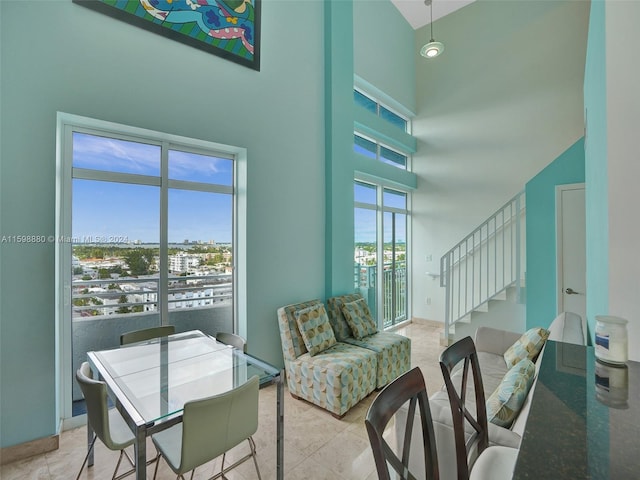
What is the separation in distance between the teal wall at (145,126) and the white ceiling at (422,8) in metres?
2.43

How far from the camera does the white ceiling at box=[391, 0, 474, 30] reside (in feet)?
16.9

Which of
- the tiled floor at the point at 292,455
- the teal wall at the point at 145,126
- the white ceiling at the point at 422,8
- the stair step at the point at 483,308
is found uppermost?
the white ceiling at the point at 422,8

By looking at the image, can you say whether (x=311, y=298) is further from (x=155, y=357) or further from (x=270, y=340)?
(x=155, y=357)

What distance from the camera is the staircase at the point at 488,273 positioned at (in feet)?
14.1

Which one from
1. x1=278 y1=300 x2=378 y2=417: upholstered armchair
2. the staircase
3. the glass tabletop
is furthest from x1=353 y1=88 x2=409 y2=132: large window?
the glass tabletop

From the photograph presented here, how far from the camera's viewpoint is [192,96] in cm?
269

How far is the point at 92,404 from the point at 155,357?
0.47 metres

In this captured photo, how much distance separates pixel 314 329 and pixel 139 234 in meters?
1.83

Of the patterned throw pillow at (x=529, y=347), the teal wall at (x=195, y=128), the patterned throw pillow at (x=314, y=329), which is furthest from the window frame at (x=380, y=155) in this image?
the patterned throw pillow at (x=529, y=347)

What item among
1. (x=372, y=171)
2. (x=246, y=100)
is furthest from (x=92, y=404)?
(x=372, y=171)

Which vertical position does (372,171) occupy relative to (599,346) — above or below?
above

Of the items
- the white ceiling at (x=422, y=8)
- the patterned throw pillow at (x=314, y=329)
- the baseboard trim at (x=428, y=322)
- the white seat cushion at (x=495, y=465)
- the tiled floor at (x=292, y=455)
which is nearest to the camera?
the white seat cushion at (x=495, y=465)

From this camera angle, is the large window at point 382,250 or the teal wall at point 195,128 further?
the large window at point 382,250

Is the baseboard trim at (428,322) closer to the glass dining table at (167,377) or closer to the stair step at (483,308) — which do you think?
the stair step at (483,308)
